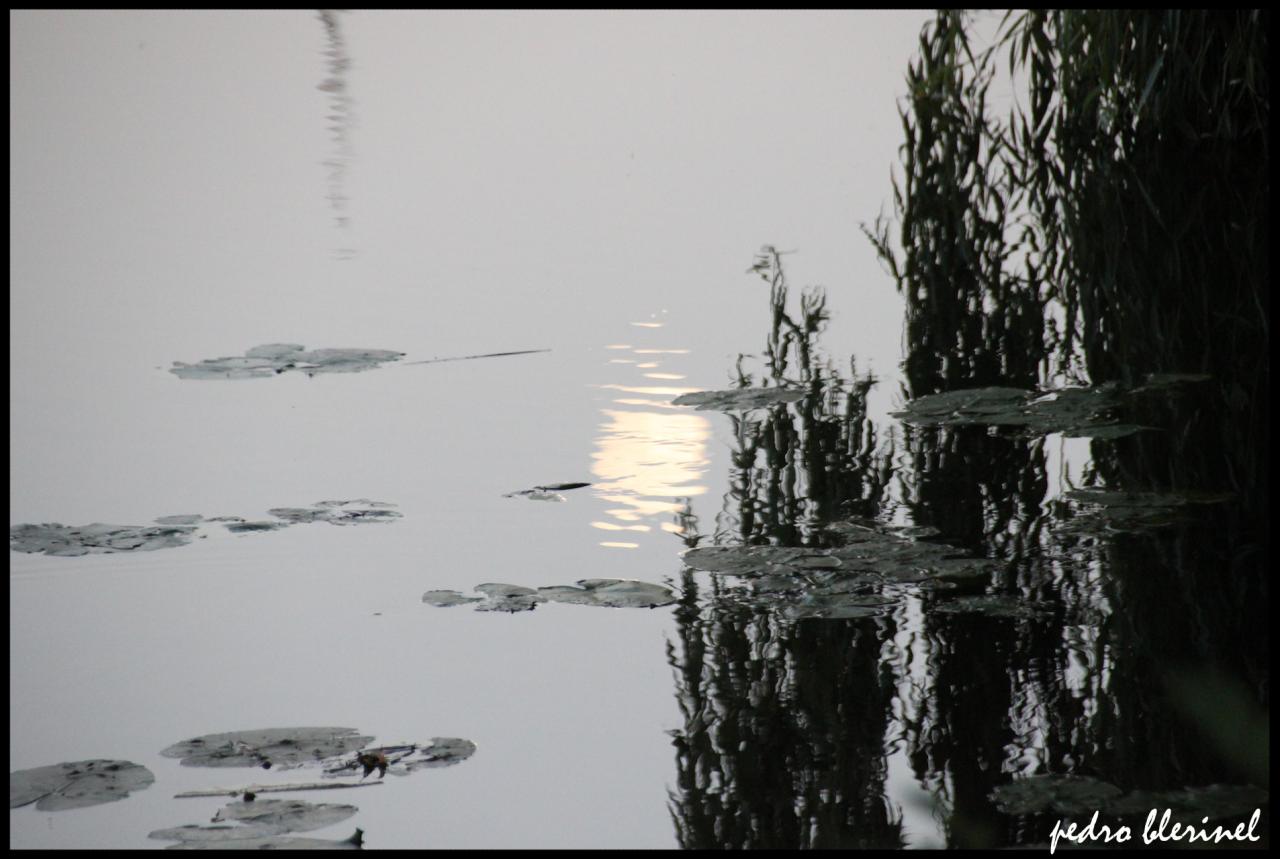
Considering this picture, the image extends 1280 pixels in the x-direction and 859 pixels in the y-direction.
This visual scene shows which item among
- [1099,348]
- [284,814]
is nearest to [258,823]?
[284,814]

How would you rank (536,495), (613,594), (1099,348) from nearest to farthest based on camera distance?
(613,594) < (536,495) < (1099,348)

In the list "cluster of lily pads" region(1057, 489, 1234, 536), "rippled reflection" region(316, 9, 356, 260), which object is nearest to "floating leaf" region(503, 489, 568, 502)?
"cluster of lily pads" region(1057, 489, 1234, 536)

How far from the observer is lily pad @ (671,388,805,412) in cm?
371

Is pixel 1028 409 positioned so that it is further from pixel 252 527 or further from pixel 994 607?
pixel 252 527

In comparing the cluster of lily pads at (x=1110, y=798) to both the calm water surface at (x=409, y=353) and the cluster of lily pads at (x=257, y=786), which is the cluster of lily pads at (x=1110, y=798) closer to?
the calm water surface at (x=409, y=353)

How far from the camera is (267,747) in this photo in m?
2.06

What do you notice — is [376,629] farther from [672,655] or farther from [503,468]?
[503,468]

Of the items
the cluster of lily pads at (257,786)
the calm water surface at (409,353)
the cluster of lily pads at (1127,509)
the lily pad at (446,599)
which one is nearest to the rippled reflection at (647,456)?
the calm water surface at (409,353)

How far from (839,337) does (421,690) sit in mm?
2390

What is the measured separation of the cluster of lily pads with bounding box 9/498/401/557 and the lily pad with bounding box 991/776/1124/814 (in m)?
1.55

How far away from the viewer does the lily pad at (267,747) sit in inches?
79.9

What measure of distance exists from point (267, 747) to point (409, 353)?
7.78 feet

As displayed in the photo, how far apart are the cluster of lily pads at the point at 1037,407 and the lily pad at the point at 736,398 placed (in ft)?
1.05

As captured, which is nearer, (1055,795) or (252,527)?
(1055,795)
